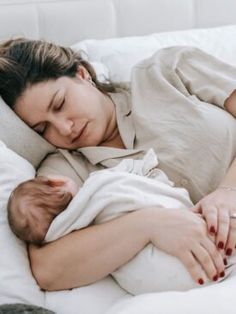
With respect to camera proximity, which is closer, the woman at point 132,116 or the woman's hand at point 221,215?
the woman's hand at point 221,215

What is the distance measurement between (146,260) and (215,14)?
1204 mm

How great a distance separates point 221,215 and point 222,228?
35 millimetres

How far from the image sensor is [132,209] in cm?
108

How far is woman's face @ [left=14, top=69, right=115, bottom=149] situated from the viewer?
4.26ft

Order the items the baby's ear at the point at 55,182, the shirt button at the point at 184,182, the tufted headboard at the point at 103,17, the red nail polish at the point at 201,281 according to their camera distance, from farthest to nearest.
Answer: the tufted headboard at the point at 103,17 < the shirt button at the point at 184,182 < the baby's ear at the point at 55,182 < the red nail polish at the point at 201,281

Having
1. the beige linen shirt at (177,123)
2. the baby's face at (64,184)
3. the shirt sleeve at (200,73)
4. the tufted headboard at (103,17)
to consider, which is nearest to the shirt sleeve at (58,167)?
the beige linen shirt at (177,123)

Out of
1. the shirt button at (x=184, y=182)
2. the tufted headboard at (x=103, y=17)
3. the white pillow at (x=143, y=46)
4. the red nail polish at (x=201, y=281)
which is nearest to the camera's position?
the red nail polish at (x=201, y=281)

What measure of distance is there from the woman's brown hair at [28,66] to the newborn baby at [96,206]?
29 centimetres

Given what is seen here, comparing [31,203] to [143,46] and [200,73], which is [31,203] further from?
[143,46]

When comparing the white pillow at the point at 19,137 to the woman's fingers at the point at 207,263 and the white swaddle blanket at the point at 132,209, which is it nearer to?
the white swaddle blanket at the point at 132,209

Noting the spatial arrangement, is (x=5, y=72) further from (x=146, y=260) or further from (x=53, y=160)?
(x=146, y=260)

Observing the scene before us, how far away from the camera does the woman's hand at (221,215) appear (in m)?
1.03

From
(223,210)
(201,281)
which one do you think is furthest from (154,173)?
(201,281)

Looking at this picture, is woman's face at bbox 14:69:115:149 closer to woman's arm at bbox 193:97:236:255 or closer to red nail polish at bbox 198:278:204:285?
woman's arm at bbox 193:97:236:255
